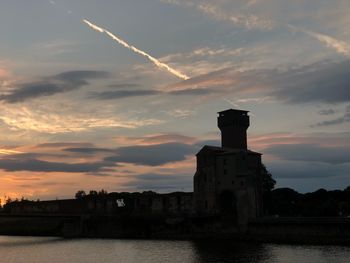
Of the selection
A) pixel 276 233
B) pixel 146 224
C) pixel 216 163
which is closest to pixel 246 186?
pixel 216 163

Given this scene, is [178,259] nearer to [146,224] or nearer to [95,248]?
[95,248]

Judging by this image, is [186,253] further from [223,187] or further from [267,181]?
[267,181]

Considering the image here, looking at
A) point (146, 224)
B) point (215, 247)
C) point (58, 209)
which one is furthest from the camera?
point (58, 209)

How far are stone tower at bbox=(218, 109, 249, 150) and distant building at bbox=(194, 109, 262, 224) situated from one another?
9608 mm

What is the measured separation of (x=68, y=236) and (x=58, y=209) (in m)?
22.8

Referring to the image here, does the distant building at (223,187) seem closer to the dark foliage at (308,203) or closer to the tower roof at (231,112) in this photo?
the tower roof at (231,112)

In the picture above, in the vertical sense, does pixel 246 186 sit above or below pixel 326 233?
above

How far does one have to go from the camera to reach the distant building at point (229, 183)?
285 ft

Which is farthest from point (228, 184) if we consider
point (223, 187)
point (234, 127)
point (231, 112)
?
point (231, 112)

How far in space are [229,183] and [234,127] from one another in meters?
16.2

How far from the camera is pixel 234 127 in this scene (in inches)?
4067

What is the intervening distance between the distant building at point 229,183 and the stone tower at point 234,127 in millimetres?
9608

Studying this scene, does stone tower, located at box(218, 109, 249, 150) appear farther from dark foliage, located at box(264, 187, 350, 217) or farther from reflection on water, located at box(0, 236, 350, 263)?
reflection on water, located at box(0, 236, 350, 263)

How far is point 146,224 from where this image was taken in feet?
310
